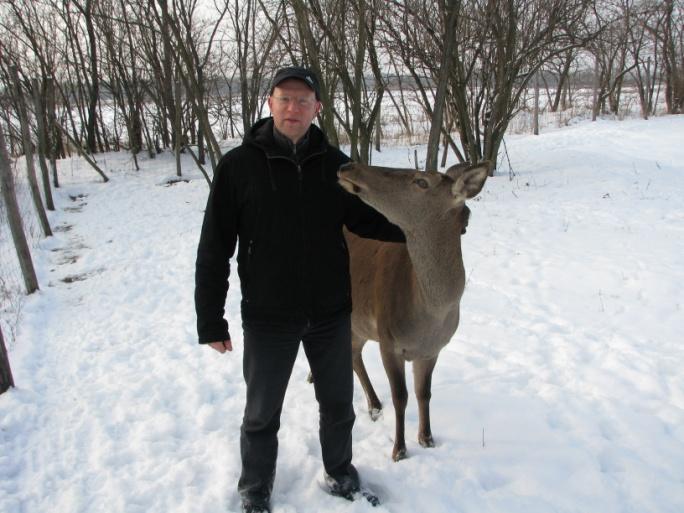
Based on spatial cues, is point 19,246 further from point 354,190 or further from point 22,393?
point 354,190

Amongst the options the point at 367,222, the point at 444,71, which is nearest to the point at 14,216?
the point at 367,222

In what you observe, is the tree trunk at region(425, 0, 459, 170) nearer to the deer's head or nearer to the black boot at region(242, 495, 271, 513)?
the deer's head

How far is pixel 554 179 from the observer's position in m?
12.3

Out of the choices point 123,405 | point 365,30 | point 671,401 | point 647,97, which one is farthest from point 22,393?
point 647,97

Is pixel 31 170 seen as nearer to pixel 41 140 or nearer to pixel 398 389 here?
pixel 41 140

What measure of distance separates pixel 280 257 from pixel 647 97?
3119 centimetres

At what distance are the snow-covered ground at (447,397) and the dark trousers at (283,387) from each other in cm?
25

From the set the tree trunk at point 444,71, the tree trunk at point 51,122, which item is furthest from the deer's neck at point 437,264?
the tree trunk at point 51,122

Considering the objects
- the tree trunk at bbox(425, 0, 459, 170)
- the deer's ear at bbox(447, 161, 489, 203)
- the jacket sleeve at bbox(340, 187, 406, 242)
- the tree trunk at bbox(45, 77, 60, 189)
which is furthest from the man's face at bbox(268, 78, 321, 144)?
the tree trunk at bbox(45, 77, 60, 189)

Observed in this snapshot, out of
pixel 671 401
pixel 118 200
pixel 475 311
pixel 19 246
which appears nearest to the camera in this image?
pixel 671 401

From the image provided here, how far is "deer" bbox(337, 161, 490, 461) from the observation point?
2.52m

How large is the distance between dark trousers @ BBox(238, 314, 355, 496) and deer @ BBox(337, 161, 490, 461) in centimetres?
43

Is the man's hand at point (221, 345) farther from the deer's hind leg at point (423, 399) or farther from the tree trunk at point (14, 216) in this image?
the tree trunk at point (14, 216)

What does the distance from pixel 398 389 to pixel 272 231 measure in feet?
4.62
